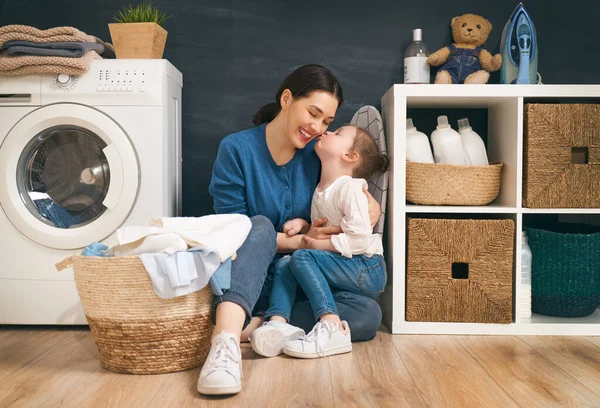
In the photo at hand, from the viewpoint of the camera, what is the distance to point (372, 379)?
153 centimetres

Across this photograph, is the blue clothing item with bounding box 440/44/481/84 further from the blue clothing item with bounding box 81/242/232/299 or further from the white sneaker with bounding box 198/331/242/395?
the white sneaker with bounding box 198/331/242/395

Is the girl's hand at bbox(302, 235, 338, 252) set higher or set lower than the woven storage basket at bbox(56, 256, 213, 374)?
higher

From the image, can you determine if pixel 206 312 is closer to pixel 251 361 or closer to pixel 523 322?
pixel 251 361

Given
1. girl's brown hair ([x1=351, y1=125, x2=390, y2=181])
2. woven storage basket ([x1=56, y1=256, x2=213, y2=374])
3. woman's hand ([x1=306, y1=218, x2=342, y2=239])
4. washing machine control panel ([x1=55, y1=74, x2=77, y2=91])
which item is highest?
washing machine control panel ([x1=55, y1=74, x2=77, y2=91])

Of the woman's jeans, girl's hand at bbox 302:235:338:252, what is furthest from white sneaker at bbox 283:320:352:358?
girl's hand at bbox 302:235:338:252

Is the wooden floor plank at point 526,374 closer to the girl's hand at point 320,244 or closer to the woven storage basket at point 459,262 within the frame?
the woven storage basket at point 459,262

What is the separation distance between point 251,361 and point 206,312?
0.20m

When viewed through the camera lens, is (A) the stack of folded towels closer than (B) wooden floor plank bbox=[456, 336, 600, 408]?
No

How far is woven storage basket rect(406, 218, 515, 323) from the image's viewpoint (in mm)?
2020

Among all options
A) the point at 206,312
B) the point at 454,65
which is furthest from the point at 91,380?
the point at 454,65

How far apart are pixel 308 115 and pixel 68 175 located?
86cm

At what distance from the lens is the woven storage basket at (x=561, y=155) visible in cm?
202

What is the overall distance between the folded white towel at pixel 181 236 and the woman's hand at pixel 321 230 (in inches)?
13.8

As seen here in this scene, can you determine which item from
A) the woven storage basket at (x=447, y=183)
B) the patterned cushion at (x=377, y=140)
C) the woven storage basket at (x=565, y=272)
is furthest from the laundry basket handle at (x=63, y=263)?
the woven storage basket at (x=565, y=272)
